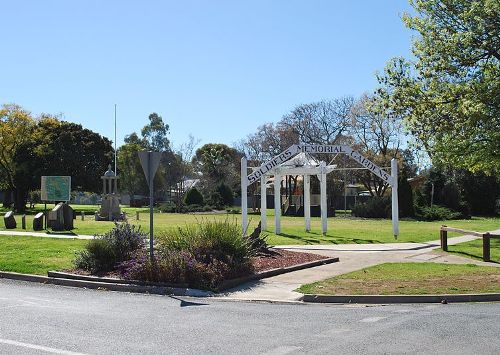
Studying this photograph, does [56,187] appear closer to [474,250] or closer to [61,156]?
[474,250]

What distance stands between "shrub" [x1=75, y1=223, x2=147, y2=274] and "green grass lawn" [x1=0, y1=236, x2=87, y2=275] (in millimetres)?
971

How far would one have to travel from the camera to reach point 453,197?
5109cm

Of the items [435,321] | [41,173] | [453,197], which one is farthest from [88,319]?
[41,173]

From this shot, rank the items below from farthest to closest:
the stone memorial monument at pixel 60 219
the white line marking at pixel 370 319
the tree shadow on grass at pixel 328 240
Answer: the stone memorial monument at pixel 60 219
the tree shadow on grass at pixel 328 240
the white line marking at pixel 370 319

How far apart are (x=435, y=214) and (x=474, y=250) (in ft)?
86.1

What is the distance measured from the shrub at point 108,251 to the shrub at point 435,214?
3411 cm

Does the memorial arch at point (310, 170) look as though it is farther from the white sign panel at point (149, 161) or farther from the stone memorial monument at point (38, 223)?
the white sign panel at point (149, 161)

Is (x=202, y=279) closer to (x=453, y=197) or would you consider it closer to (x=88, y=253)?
(x=88, y=253)

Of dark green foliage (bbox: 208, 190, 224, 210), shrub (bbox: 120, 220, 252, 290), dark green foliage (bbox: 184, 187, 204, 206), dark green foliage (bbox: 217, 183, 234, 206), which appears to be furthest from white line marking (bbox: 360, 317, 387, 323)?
dark green foliage (bbox: 217, 183, 234, 206)

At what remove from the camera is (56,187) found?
33.1 metres

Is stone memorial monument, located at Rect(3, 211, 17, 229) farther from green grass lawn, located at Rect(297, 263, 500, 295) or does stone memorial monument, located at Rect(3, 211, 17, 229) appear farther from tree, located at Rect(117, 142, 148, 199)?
tree, located at Rect(117, 142, 148, 199)

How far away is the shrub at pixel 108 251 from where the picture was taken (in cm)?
1442

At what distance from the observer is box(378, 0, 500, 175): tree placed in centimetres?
2406

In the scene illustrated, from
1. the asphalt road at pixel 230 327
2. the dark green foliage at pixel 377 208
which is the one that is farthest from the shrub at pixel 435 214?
the asphalt road at pixel 230 327
